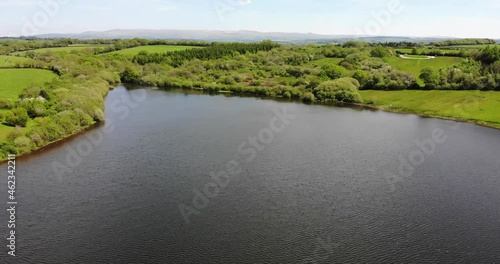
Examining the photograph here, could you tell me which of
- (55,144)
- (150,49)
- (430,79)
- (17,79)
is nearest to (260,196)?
(55,144)

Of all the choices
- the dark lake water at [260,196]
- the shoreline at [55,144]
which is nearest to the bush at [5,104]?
the shoreline at [55,144]

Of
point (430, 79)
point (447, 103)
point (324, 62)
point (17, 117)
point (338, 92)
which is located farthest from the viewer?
point (324, 62)

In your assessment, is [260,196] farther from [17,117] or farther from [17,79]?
[17,79]

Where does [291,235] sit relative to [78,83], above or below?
below

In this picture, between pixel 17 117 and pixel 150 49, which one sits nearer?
pixel 17 117

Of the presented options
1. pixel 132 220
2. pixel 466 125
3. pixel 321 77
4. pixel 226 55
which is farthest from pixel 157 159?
pixel 226 55

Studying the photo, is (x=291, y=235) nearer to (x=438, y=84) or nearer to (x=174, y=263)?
(x=174, y=263)

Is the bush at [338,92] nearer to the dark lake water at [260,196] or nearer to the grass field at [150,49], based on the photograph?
the dark lake water at [260,196]
